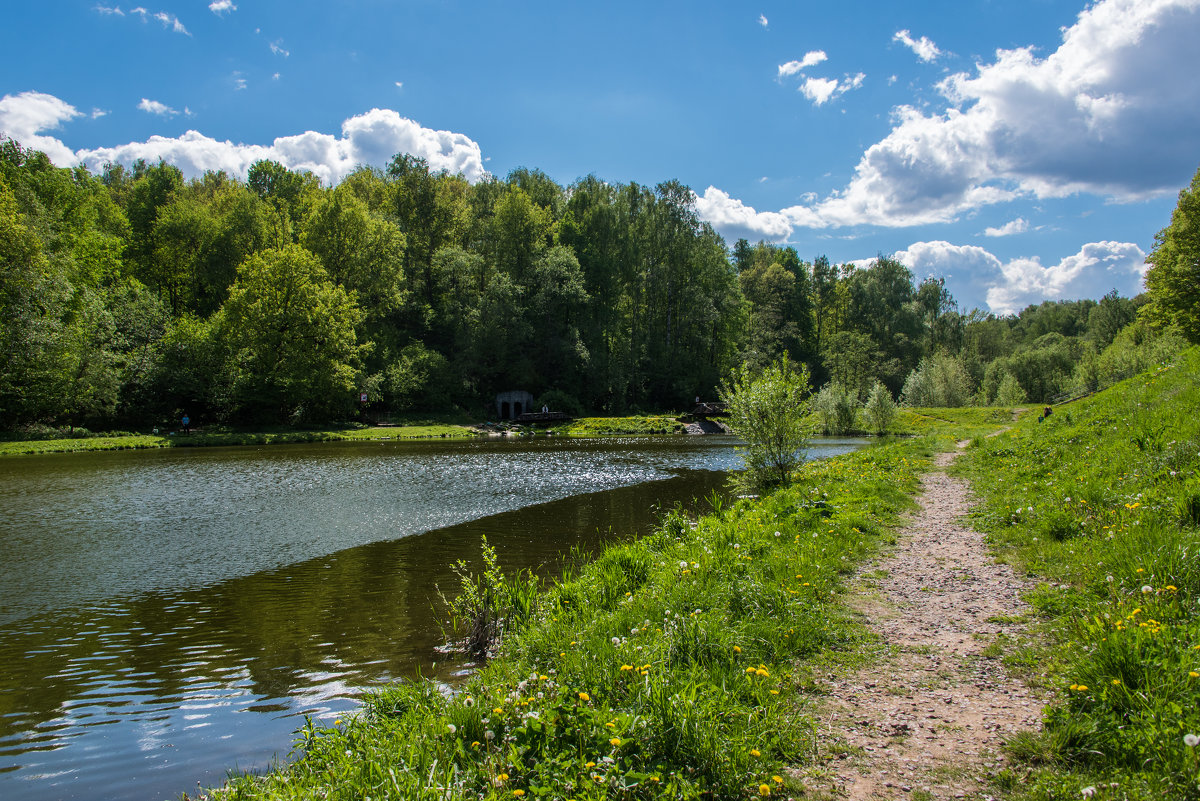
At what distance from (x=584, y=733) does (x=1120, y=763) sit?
3.27 m

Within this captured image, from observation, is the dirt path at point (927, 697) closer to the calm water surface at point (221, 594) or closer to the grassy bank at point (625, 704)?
the grassy bank at point (625, 704)

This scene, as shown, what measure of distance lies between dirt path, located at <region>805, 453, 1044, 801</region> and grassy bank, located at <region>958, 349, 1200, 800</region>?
282 millimetres

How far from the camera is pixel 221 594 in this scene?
10.5 m

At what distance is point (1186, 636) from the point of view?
426cm

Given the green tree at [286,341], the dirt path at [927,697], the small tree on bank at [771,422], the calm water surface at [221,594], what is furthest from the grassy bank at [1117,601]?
the green tree at [286,341]

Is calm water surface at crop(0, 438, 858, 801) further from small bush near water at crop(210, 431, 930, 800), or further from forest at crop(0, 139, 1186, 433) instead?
forest at crop(0, 139, 1186, 433)

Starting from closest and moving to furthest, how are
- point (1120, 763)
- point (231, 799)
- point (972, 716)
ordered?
1. point (1120, 763)
2. point (231, 799)
3. point (972, 716)

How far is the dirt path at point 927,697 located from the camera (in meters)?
3.81

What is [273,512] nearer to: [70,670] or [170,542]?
[170,542]

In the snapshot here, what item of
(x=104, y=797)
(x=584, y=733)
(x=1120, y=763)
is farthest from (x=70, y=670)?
(x=1120, y=763)

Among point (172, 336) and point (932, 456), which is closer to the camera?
point (932, 456)

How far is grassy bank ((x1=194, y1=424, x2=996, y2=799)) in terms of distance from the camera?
12.3ft

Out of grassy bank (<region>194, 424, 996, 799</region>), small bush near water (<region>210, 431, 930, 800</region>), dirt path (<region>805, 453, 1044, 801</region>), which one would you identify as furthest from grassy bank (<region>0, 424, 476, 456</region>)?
dirt path (<region>805, 453, 1044, 801</region>)

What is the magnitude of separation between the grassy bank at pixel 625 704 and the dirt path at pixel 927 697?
1.01ft
